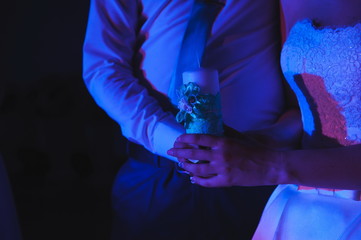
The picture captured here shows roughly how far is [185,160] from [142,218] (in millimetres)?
475

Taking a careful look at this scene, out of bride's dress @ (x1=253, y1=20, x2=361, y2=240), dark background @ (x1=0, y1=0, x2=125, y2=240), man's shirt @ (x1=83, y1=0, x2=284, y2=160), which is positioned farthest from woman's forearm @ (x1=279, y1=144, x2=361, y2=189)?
dark background @ (x1=0, y1=0, x2=125, y2=240)

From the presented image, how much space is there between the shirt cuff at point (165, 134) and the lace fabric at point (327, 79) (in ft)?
1.32

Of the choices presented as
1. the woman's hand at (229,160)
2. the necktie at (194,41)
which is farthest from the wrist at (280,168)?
the necktie at (194,41)

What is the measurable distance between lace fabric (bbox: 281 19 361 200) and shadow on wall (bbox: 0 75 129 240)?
193 cm

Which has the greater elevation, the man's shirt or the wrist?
the man's shirt

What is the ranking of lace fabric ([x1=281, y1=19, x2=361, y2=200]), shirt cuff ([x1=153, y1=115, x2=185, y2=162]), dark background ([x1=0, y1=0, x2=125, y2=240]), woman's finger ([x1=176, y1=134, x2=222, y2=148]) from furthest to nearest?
dark background ([x1=0, y1=0, x2=125, y2=240]), shirt cuff ([x1=153, y1=115, x2=185, y2=162]), lace fabric ([x1=281, y1=19, x2=361, y2=200]), woman's finger ([x1=176, y1=134, x2=222, y2=148])

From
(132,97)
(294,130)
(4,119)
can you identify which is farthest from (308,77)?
(4,119)

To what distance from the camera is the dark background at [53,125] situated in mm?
2822

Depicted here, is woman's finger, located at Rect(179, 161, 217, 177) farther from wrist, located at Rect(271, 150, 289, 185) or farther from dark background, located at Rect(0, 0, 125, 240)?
dark background, located at Rect(0, 0, 125, 240)

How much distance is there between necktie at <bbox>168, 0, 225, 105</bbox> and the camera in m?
1.29

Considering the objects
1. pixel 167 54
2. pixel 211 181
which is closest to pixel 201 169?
pixel 211 181

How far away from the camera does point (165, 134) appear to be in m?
1.28

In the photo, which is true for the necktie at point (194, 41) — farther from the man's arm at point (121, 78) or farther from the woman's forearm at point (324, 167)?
the woman's forearm at point (324, 167)

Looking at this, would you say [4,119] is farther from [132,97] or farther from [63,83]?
[132,97]
